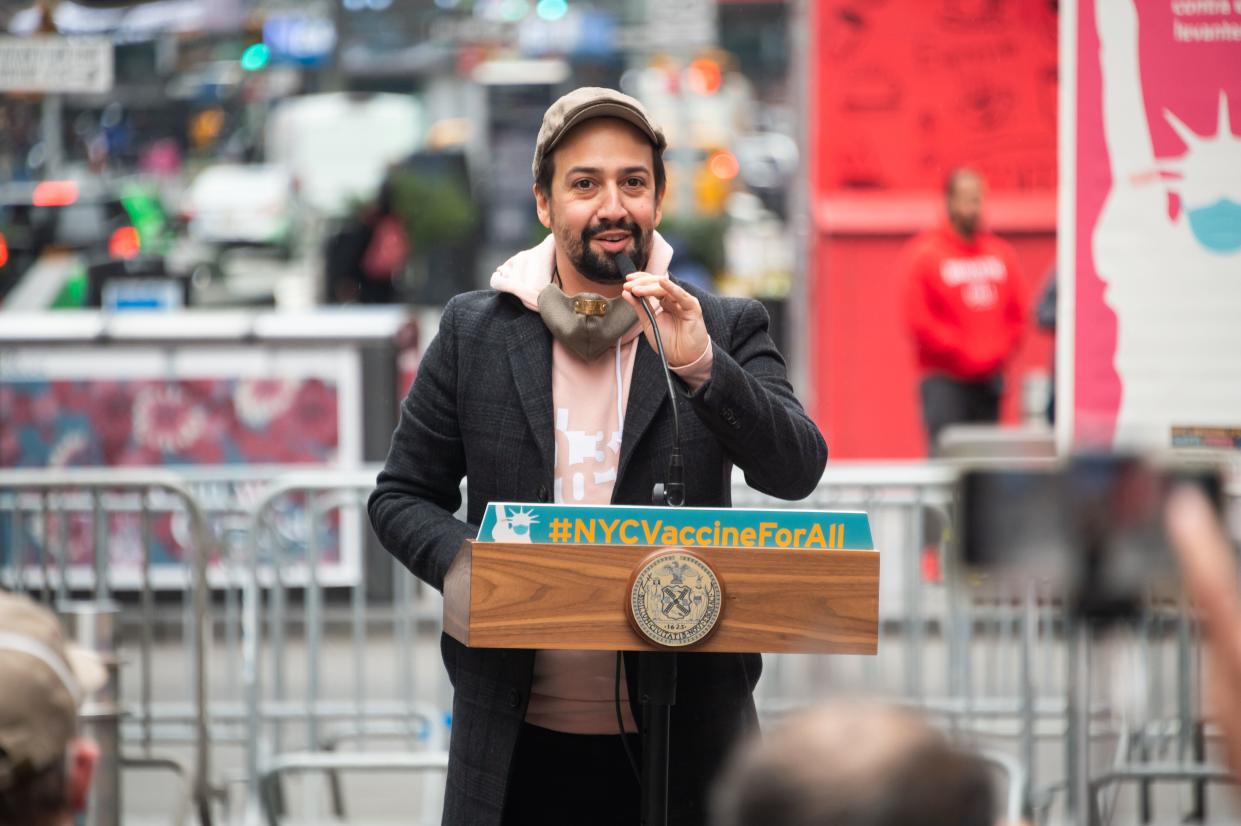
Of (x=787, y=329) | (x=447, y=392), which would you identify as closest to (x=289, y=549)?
(x=447, y=392)

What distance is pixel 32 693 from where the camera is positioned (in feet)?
7.10

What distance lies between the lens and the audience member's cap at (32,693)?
2123 mm

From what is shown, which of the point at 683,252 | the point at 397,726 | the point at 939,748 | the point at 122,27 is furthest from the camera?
the point at 683,252

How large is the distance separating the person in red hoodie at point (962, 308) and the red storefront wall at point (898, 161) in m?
1.90

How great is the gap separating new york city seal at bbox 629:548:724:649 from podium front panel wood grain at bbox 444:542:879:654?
0.02m

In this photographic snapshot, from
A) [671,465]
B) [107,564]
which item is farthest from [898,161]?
[671,465]

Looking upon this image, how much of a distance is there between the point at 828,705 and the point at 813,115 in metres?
11.7

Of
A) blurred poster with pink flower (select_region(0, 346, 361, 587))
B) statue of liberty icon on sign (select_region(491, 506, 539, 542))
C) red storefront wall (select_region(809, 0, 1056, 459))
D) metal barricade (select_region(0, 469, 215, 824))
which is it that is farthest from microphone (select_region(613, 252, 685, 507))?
red storefront wall (select_region(809, 0, 1056, 459))

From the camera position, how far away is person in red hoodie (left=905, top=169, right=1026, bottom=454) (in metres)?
10.2

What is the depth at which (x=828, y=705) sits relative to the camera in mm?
1741

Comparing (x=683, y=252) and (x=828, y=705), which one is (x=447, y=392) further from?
(x=683, y=252)

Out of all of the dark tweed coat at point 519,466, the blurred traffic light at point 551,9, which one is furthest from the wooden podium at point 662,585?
the blurred traffic light at point 551,9

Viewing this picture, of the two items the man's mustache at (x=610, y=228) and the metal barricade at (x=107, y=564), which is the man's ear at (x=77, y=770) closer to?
the man's mustache at (x=610, y=228)

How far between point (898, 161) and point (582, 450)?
10086 millimetres
